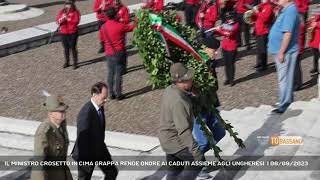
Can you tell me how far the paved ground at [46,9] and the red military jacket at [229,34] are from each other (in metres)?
8.53

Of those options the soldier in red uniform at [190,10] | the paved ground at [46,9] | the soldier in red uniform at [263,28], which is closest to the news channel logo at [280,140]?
the soldier in red uniform at [263,28]

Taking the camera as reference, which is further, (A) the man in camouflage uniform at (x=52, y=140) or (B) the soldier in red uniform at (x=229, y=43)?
(B) the soldier in red uniform at (x=229, y=43)

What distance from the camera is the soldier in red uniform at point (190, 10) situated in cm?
1681

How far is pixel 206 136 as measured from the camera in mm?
7047

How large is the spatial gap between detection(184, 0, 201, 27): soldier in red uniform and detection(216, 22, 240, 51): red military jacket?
528 cm

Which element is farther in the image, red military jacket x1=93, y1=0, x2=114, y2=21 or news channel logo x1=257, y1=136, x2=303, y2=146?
red military jacket x1=93, y1=0, x2=114, y2=21

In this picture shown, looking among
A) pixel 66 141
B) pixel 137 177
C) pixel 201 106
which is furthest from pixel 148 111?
pixel 66 141

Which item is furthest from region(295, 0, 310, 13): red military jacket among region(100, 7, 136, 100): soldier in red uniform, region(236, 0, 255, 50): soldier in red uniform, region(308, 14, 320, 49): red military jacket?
region(100, 7, 136, 100): soldier in red uniform

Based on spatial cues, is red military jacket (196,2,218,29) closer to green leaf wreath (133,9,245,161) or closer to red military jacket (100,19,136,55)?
red military jacket (100,19,136,55)

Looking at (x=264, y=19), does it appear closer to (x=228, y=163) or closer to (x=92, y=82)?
(x=92, y=82)

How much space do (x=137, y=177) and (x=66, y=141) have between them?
1.96 m

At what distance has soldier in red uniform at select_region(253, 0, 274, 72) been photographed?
1217 cm

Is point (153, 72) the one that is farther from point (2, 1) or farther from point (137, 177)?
point (2, 1)

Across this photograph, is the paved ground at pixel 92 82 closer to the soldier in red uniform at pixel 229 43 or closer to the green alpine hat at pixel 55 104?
the soldier in red uniform at pixel 229 43
